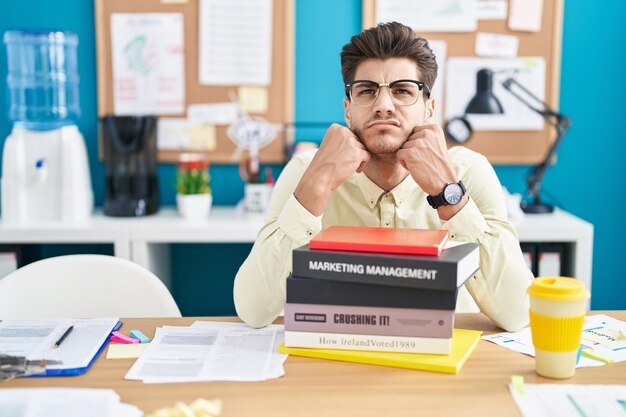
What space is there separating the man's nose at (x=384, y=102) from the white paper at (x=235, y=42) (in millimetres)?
1484

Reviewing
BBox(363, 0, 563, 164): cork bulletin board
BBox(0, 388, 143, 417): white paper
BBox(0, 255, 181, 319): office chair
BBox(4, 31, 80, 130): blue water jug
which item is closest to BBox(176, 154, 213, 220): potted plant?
BBox(4, 31, 80, 130): blue water jug

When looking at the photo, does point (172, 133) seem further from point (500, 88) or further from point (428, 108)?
point (428, 108)

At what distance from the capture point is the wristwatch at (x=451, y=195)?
152 centimetres

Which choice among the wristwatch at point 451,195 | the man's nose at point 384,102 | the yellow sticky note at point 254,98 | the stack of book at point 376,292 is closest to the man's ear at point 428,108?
the man's nose at point 384,102

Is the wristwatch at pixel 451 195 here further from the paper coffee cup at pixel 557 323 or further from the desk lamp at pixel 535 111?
the desk lamp at pixel 535 111

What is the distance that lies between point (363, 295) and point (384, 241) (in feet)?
0.31

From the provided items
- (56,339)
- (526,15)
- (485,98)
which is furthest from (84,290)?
(526,15)

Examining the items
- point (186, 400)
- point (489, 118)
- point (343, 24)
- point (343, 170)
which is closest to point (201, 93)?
point (343, 24)

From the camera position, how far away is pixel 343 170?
1590 millimetres

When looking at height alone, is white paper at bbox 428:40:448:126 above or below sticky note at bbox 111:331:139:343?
above

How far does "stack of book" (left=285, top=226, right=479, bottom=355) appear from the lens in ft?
3.91

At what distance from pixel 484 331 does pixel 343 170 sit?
1.44 ft

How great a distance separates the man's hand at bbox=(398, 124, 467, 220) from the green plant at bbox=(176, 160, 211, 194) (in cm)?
139

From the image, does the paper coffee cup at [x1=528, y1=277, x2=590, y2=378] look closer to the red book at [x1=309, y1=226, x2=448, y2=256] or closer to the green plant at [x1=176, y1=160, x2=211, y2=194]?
the red book at [x1=309, y1=226, x2=448, y2=256]
